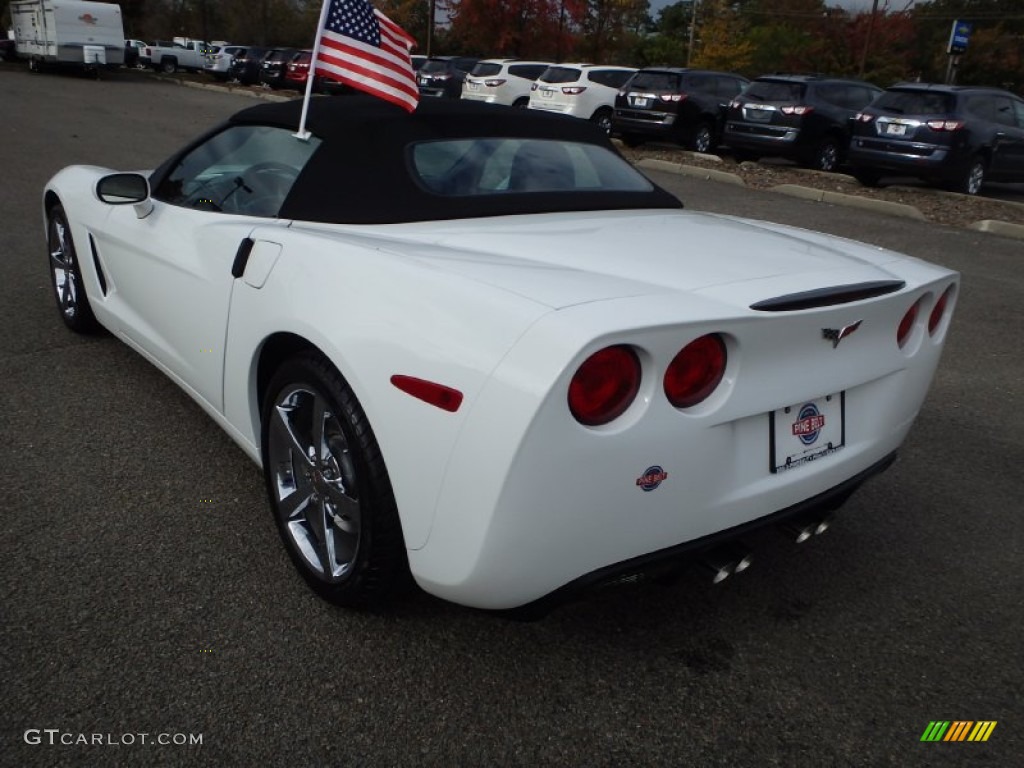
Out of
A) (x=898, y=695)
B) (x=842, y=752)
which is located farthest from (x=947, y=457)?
(x=842, y=752)

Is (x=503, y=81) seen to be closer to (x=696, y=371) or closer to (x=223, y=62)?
(x=223, y=62)

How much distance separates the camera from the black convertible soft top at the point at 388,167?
2.85m

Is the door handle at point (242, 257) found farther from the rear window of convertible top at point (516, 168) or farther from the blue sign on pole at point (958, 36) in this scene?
the blue sign on pole at point (958, 36)

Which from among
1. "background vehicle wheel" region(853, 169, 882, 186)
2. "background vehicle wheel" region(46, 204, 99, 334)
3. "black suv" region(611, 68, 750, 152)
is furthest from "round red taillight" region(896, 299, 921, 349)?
"black suv" region(611, 68, 750, 152)

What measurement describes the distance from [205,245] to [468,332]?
1.46m

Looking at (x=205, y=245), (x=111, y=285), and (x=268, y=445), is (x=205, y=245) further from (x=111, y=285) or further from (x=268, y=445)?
(x=111, y=285)

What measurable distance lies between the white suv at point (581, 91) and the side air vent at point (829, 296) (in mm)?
16367

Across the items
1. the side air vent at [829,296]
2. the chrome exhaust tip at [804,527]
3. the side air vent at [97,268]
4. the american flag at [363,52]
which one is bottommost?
the chrome exhaust tip at [804,527]

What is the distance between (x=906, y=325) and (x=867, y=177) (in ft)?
38.1

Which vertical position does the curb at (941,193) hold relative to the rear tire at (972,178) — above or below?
below

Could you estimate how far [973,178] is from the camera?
40.1 ft

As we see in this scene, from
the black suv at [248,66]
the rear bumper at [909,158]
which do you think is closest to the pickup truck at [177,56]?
the black suv at [248,66]

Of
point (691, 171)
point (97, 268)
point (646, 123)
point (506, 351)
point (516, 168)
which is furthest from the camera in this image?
point (646, 123)

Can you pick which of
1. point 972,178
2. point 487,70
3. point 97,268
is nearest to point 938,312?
point 97,268
